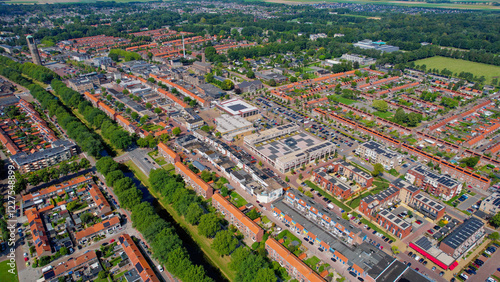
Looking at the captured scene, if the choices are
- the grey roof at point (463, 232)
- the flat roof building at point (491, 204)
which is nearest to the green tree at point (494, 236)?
the grey roof at point (463, 232)

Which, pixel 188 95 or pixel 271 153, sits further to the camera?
pixel 188 95

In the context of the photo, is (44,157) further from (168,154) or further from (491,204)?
(491,204)

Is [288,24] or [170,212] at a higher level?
[288,24]

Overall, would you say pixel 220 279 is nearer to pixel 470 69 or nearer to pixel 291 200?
pixel 291 200

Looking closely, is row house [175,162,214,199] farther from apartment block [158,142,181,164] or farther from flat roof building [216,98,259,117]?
flat roof building [216,98,259,117]

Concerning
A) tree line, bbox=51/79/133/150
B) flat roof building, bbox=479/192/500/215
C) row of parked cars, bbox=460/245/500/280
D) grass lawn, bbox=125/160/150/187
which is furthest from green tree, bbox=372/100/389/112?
tree line, bbox=51/79/133/150

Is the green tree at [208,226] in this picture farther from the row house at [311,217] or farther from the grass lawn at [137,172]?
the grass lawn at [137,172]

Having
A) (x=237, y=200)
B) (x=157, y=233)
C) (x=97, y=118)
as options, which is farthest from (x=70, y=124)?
(x=237, y=200)

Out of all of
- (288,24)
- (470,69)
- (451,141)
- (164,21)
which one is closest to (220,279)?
(451,141)
